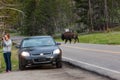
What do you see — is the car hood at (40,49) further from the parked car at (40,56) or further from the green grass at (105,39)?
the green grass at (105,39)

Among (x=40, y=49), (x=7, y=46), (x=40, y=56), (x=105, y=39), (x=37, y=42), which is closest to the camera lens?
(x=40, y=56)

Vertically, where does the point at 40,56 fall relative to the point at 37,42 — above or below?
below

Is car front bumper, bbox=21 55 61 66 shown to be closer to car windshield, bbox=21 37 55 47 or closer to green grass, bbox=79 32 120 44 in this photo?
car windshield, bbox=21 37 55 47

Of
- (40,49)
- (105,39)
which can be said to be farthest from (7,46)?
(105,39)

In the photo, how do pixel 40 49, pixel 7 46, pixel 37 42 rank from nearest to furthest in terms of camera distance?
pixel 40 49 → pixel 7 46 → pixel 37 42

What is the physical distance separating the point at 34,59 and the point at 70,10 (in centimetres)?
10823

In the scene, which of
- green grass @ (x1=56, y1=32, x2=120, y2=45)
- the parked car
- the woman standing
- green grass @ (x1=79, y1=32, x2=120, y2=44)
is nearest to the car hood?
the parked car

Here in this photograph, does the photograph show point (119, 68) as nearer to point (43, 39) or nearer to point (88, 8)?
point (43, 39)

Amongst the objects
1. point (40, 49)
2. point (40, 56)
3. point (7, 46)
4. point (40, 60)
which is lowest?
point (40, 60)

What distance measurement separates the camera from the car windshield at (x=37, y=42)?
74.3 ft

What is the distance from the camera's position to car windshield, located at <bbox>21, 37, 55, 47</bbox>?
891 inches

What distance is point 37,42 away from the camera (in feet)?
75.4

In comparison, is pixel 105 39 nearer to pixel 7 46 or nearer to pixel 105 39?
pixel 105 39

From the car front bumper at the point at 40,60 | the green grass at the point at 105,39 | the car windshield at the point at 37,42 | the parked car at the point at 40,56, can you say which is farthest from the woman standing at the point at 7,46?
the green grass at the point at 105,39
